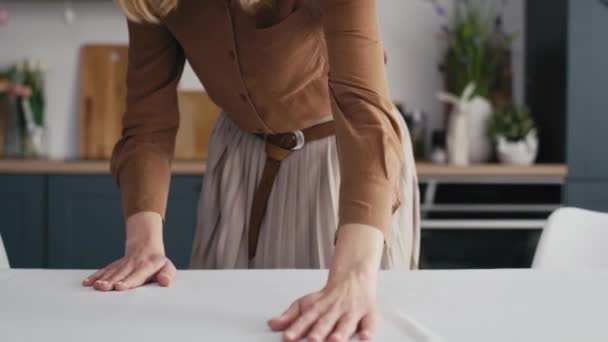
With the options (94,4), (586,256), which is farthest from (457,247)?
(94,4)

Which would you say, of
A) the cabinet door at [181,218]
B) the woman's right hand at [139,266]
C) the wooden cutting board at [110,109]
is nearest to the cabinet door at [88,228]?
the cabinet door at [181,218]

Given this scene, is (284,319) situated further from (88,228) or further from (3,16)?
(3,16)

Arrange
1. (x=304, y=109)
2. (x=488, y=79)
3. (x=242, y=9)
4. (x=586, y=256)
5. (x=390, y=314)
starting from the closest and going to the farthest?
(x=390, y=314) < (x=242, y=9) < (x=304, y=109) < (x=586, y=256) < (x=488, y=79)

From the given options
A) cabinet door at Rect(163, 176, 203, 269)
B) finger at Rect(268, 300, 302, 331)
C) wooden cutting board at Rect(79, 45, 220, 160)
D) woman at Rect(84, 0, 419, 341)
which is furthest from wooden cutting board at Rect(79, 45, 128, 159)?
finger at Rect(268, 300, 302, 331)

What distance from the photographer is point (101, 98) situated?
10.5ft

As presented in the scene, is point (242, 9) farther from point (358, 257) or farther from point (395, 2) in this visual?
point (395, 2)

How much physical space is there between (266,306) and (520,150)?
7.00 ft

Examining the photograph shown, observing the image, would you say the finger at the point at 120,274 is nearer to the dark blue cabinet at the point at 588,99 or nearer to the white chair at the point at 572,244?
the white chair at the point at 572,244

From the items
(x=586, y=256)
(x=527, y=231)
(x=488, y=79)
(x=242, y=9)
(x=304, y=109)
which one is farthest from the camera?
(x=488, y=79)

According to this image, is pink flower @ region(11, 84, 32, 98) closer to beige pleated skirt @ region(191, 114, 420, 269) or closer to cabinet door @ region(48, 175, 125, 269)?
cabinet door @ region(48, 175, 125, 269)

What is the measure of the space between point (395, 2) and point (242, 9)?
213 cm

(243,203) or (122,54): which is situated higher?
(122,54)

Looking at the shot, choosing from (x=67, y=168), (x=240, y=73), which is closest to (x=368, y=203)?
(x=240, y=73)

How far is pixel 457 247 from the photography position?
2.86 m
